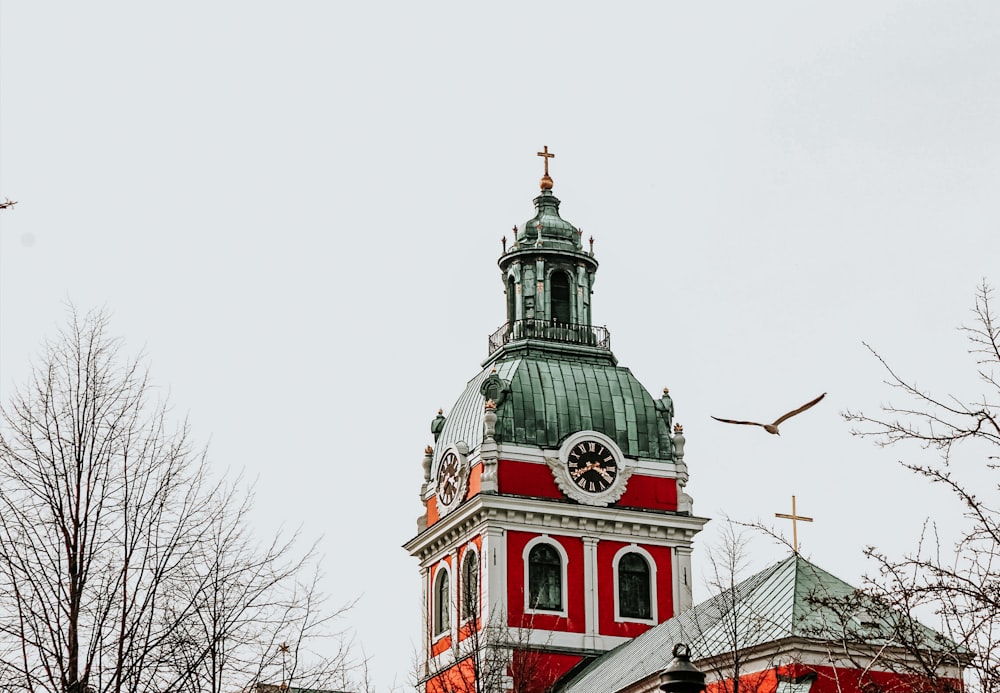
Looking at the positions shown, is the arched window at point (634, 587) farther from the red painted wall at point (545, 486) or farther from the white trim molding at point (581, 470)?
the white trim molding at point (581, 470)

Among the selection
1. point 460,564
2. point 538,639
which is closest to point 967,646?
point 538,639

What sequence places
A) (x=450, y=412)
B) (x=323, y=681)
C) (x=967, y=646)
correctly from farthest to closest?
(x=450, y=412) → (x=323, y=681) → (x=967, y=646)

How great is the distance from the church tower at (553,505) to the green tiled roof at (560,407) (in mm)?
43

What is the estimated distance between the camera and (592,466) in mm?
47656

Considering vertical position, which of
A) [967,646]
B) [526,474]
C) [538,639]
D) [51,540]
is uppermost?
[526,474]

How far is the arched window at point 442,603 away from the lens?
4847 cm

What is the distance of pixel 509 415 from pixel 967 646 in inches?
1312

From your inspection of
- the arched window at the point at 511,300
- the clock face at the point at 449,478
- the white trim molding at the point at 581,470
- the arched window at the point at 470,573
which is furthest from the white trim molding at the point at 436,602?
the arched window at the point at 511,300

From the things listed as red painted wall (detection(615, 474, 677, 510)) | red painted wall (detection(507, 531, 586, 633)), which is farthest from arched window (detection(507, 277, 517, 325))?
red painted wall (detection(507, 531, 586, 633))

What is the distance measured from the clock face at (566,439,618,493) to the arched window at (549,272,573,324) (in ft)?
16.9

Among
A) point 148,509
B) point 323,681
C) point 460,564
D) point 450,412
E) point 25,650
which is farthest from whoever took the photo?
point 450,412

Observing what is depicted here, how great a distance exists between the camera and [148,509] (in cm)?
1706

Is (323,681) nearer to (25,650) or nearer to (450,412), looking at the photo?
(25,650)

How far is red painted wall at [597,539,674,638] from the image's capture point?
4622 cm
